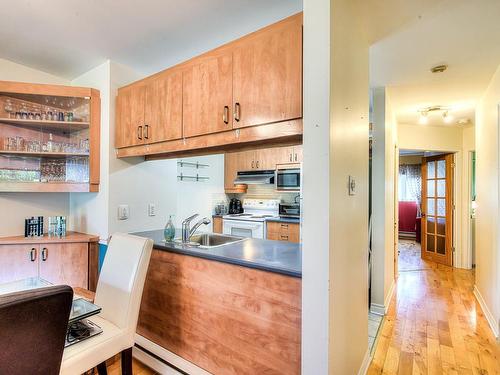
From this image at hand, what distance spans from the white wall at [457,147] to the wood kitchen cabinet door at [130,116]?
402 centimetres

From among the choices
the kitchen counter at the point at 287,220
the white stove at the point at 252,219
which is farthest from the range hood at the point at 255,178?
the kitchen counter at the point at 287,220

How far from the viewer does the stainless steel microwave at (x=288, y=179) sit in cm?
419

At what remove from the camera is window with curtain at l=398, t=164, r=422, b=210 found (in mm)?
7586

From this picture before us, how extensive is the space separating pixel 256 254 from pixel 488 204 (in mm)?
2614

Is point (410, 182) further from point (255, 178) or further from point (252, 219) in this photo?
point (252, 219)

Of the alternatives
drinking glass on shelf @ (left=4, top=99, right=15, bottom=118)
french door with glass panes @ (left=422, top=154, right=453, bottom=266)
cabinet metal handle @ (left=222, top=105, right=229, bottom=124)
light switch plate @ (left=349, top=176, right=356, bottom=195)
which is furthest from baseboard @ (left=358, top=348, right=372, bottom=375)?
french door with glass panes @ (left=422, top=154, right=453, bottom=266)

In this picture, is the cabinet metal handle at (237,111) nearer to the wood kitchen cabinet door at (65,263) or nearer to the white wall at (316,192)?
the white wall at (316,192)

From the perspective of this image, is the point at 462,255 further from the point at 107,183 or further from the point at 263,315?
the point at 107,183

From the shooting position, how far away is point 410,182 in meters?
7.71

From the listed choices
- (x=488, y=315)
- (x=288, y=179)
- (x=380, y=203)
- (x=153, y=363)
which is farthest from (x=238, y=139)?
(x=488, y=315)

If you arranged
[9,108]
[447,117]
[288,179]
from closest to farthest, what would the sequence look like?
[9,108] < [447,117] < [288,179]

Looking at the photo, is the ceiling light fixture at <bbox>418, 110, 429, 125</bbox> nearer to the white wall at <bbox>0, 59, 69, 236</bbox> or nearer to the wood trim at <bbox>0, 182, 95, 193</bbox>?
the wood trim at <bbox>0, 182, 95, 193</bbox>

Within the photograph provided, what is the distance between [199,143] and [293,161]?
268cm

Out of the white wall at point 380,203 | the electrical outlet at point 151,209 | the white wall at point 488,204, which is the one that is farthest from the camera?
the white wall at point 380,203
